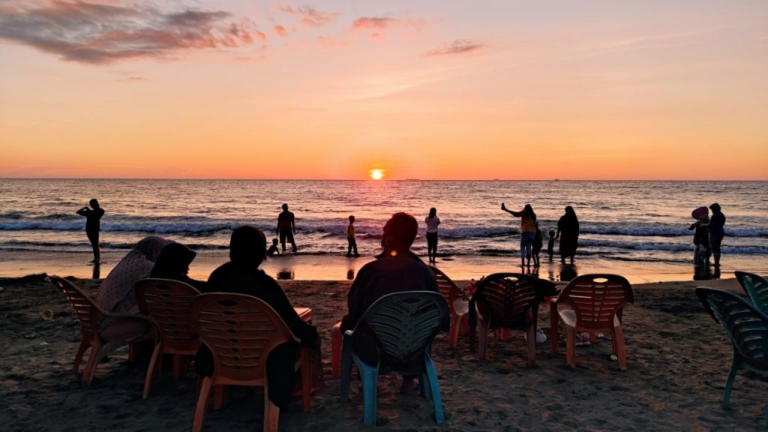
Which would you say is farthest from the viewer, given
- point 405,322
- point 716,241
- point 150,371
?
point 716,241

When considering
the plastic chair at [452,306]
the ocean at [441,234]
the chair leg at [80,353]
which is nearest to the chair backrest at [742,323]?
the plastic chair at [452,306]

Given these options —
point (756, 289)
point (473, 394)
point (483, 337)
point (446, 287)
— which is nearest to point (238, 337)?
point (473, 394)

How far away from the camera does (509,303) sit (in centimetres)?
551

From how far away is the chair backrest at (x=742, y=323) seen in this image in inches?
157

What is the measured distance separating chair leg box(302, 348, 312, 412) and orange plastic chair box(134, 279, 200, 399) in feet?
3.11

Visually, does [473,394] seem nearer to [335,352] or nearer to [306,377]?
[335,352]

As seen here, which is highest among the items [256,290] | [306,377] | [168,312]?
[256,290]

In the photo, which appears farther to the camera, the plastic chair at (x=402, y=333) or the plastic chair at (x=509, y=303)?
the plastic chair at (x=509, y=303)

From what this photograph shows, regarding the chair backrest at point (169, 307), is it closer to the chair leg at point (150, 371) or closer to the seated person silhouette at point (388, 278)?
the chair leg at point (150, 371)

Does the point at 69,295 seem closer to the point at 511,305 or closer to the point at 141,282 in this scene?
the point at 141,282

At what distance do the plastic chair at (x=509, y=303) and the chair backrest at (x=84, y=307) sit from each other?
139 inches

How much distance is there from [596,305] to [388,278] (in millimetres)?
2570

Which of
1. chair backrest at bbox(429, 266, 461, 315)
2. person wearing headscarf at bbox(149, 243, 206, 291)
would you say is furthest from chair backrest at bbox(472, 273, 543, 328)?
person wearing headscarf at bbox(149, 243, 206, 291)

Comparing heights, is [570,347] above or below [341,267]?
above
